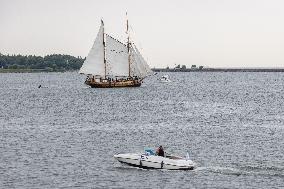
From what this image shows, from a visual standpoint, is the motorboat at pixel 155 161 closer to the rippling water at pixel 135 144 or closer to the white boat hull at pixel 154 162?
the white boat hull at pixel 154 162

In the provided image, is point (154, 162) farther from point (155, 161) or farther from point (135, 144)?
point (135, 144)

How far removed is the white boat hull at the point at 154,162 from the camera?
225 feet

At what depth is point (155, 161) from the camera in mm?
69125

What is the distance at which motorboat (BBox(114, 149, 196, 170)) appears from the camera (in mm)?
68438

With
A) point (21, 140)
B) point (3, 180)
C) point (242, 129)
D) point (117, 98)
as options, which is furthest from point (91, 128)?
point (117, 98)

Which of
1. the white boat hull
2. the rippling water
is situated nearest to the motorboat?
the white boat hull

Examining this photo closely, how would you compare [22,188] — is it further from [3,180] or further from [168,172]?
[168,172]

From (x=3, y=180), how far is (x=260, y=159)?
30027 mm

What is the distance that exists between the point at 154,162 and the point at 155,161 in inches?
6.6

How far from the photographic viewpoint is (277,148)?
83.4m

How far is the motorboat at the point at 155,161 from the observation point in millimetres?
68438

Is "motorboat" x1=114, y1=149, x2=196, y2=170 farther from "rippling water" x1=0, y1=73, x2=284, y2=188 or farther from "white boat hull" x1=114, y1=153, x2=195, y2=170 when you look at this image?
"rippling water" x1=0, y1=73, x2=284, y2=188

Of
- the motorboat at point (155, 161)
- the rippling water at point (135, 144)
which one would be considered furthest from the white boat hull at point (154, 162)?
the rippling water at point (135, 144)

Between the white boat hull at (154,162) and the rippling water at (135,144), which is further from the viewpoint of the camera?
the white boat hull at (154,162)
